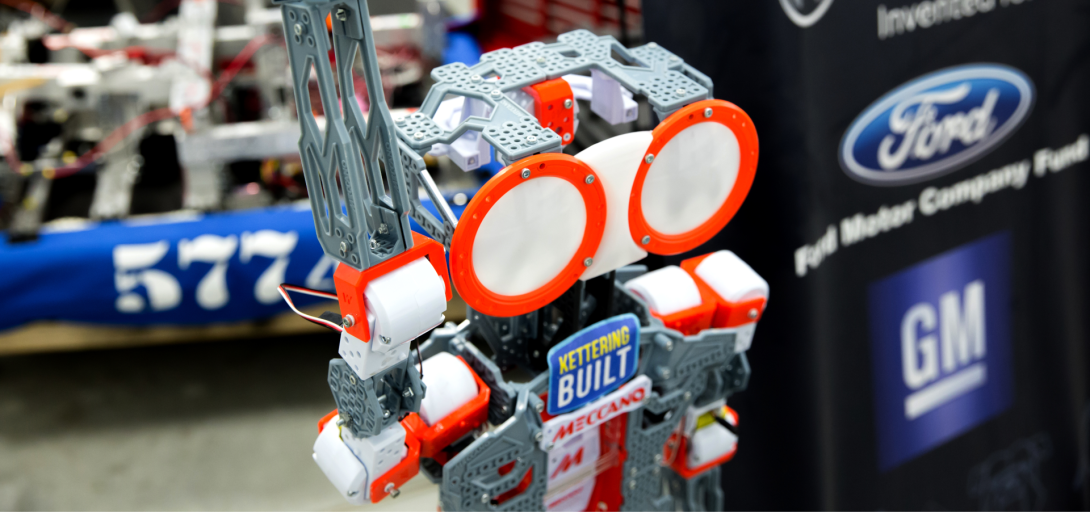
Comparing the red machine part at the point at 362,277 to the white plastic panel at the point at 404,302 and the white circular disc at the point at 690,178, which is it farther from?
the white circular disc at the point at 690,178

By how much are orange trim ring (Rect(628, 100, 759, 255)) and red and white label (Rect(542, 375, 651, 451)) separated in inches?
9.3

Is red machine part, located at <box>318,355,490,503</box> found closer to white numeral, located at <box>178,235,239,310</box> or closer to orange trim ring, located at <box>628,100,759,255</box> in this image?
orange trim ring, located at <box>628,100,759,255</box>

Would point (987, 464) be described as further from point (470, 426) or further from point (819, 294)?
point (470, 426)

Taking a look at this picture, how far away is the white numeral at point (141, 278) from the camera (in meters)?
2.51

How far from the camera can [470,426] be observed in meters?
1.35

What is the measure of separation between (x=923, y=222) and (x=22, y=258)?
2.33 metres

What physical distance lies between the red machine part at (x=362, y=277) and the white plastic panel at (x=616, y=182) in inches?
9.1

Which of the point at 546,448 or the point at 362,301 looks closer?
the point at 362,301

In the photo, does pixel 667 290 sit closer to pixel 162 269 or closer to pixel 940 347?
pixel 940 347

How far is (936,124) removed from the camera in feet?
6.15

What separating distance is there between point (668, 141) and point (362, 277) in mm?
466

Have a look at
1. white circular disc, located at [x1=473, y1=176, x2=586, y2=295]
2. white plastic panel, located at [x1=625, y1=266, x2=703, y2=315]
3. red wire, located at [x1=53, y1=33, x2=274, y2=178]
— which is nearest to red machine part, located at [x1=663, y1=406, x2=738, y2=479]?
white plastic panel, located at [x1=625, y1=266, x2=703, y2=315]

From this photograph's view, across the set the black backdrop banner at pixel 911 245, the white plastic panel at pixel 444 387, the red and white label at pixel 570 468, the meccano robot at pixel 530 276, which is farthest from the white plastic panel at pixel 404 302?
the black backdrop banner at pixel 911 245

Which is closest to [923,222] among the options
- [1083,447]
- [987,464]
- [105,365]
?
[987,464]
